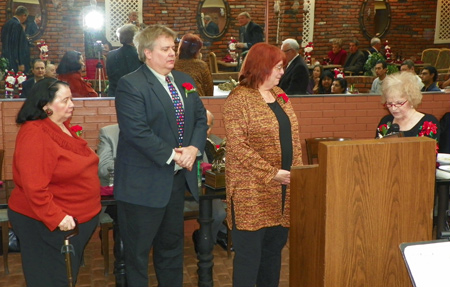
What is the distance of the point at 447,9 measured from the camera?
13.5 m

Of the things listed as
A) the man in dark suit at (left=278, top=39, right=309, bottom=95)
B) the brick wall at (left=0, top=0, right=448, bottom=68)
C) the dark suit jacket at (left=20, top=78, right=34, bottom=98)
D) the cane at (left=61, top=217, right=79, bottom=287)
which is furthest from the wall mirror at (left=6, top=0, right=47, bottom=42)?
the cane at (left=61, top=217, right=79, bottom=287)

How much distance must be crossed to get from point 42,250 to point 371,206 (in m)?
1.61

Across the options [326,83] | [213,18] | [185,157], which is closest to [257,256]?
[185,157]

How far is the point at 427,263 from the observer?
177cm

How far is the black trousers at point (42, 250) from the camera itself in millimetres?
2932

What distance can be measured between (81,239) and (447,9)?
40.7 feet

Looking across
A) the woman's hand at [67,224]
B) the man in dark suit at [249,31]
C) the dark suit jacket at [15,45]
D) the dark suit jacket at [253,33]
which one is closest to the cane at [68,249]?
the woman's hand at [67,224]

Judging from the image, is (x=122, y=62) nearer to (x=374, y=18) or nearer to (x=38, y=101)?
(x=38, y=101)

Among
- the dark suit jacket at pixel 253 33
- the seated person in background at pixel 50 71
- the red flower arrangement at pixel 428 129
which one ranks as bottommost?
the red flower arrangement at pixel 428 129

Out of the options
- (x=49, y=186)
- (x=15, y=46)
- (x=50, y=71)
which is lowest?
(x=49, y=186)

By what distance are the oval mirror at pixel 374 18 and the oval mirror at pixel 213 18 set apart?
9.85ft

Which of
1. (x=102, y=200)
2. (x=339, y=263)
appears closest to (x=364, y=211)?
(x=339, y=263)

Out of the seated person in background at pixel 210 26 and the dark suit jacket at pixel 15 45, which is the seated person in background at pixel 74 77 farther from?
the seated person in background at pixel 210 26

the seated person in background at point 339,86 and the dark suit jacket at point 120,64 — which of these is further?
the seated person in background at point 339,86
